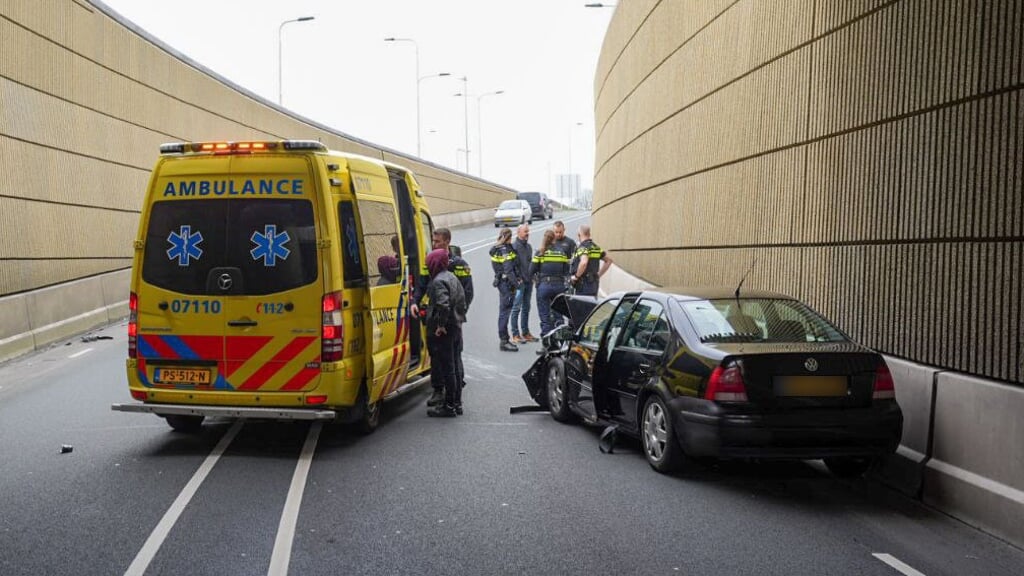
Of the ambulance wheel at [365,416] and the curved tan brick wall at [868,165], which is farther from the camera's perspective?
the ambulance wheel at [365,416]

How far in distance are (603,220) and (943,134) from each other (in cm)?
1987

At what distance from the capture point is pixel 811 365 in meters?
6.75

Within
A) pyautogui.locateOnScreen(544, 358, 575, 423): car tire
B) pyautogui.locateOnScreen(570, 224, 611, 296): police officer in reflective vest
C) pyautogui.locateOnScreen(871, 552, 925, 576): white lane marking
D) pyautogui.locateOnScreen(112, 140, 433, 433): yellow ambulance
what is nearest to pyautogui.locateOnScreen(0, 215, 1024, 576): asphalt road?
pyautogui.locateOnScreen(871, 552, 925, 576): white lane marking

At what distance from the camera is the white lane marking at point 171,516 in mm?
5258

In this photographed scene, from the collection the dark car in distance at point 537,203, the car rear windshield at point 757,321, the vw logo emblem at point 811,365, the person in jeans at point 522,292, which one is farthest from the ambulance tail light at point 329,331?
the dark car in distance at point 537,203

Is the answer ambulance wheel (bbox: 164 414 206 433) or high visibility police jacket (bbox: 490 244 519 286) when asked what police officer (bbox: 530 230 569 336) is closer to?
high visibility police jacket (bbox: 490 244 519 286)

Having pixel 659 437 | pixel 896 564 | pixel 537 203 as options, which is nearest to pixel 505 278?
pixel 659 437

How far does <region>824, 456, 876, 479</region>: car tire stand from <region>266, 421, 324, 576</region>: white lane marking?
11.7 ft

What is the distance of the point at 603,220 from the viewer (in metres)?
27.1

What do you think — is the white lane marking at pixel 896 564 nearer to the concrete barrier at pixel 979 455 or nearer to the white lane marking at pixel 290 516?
the concrete barrier at pixel 979 455

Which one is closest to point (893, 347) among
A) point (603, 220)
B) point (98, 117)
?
point (98, 117)

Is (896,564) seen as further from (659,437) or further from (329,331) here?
(329,331)

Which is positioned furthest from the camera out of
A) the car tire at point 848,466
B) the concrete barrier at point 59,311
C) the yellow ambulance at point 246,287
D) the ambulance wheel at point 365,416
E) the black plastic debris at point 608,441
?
the concrete barrier at point 59,311

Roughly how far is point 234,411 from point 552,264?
8082 millimetres
